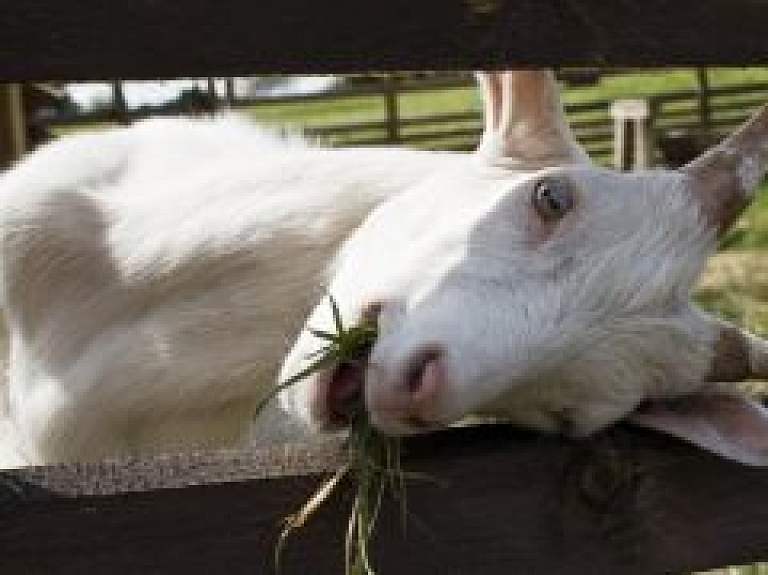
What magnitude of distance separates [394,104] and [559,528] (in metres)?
18.1

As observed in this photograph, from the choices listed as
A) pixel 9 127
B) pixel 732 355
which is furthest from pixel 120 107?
pixel 732 355

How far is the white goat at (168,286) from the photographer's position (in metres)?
2.79

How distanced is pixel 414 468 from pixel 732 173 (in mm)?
845

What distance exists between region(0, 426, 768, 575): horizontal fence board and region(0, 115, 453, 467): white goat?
72 centimetres

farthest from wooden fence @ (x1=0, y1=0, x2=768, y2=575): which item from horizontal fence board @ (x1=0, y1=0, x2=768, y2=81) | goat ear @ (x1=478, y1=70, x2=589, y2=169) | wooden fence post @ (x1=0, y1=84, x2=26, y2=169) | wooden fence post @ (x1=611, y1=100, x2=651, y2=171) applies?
wooden fence post @ (x1=611, y1=100, x2=651, y2=171)

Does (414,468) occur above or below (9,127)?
above

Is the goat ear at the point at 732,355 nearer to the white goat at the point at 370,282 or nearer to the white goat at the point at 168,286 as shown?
the white goat at the point at 370,282

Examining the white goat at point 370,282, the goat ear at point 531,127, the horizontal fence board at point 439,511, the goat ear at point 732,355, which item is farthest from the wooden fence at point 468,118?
the horizontal fence board at point 439,511

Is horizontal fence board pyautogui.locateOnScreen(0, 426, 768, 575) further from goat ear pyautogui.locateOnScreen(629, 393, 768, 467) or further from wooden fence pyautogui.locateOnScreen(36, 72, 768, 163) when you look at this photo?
wooden fence pyautogui.locateOnScreen(36, 72, 768, 163)

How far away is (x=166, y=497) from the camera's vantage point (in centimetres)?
187

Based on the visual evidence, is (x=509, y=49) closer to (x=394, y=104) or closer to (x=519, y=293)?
(x=519, y=293)

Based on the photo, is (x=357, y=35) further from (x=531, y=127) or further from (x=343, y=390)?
(x=531, y=127)

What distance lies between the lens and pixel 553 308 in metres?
2.23

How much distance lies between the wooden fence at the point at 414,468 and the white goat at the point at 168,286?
0.72m
